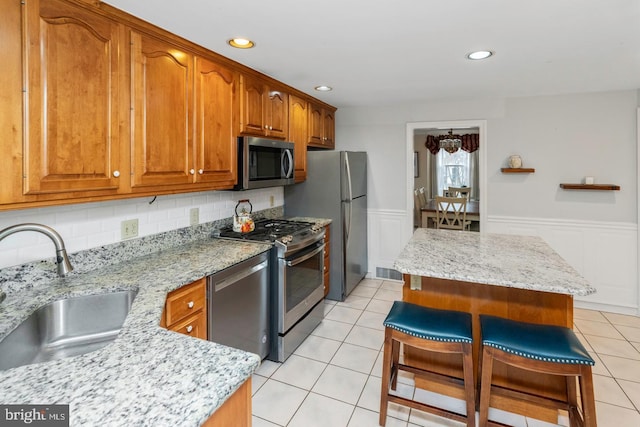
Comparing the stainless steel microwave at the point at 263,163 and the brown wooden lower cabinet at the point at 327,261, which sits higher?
the stainless steel microwave at the point at 263,163

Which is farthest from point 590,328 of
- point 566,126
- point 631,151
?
point 566,126

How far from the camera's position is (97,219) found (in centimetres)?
194

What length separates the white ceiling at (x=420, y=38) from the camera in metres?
1.67

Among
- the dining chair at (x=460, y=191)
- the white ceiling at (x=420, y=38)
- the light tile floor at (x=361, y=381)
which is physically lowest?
the light tile floor at (x=361, y=381)

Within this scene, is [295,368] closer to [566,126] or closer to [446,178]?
[566,126]

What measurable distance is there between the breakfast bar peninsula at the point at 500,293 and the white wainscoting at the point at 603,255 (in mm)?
1686

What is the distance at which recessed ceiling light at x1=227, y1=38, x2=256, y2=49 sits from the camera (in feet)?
6.81

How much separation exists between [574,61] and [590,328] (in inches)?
89.8

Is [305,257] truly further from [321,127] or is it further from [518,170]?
[518,170]

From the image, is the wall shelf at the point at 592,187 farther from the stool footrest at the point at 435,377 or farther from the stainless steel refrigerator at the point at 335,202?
the stool footrest at the point at 435,377

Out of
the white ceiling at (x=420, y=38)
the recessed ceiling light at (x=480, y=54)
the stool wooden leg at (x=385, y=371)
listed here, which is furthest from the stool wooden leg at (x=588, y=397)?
the recessed ceiling light at (x=480, y=54)

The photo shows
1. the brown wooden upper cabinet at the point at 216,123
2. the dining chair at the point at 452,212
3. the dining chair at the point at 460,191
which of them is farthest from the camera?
the dining chair at the point at 460,191

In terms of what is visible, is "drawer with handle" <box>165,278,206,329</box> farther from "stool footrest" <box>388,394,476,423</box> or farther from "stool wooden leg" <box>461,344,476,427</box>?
"stool wooden leg" <box>461,344,476,427</box>

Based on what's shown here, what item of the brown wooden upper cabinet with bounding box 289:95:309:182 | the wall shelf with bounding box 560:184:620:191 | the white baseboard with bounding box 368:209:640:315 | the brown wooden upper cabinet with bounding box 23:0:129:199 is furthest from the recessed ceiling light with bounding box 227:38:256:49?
the wall shelf with bounding box 560:184:620:191
